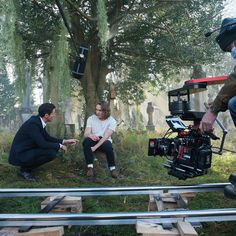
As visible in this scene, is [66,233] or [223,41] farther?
[66,233]

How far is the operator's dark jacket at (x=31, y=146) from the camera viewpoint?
5.89 m

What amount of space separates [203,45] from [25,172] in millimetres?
5902

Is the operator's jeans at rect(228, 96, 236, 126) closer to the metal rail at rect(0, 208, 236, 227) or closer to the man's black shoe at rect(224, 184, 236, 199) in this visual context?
the man's black shoe at rect(224, 184, 236, 199)

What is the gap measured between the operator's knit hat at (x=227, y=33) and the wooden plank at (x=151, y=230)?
1719mm

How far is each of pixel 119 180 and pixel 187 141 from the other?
3.17 meters

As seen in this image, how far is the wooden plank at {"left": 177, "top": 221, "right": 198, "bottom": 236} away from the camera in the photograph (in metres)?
2.43

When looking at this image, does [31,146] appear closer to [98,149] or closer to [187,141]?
[98,149]

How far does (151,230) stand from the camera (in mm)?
2475

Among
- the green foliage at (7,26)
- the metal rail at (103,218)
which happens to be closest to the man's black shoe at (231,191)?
the metal rail at (103,218)

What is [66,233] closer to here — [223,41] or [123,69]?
[223,41]

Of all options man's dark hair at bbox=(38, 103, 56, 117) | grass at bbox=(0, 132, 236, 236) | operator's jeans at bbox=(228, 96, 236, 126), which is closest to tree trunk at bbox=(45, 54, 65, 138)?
grass at bbox=(0, 132, 236, 236)

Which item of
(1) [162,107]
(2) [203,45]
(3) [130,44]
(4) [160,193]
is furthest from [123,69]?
(1) [162,107]

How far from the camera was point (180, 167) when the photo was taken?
350cm

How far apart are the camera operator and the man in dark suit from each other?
3362 mm
